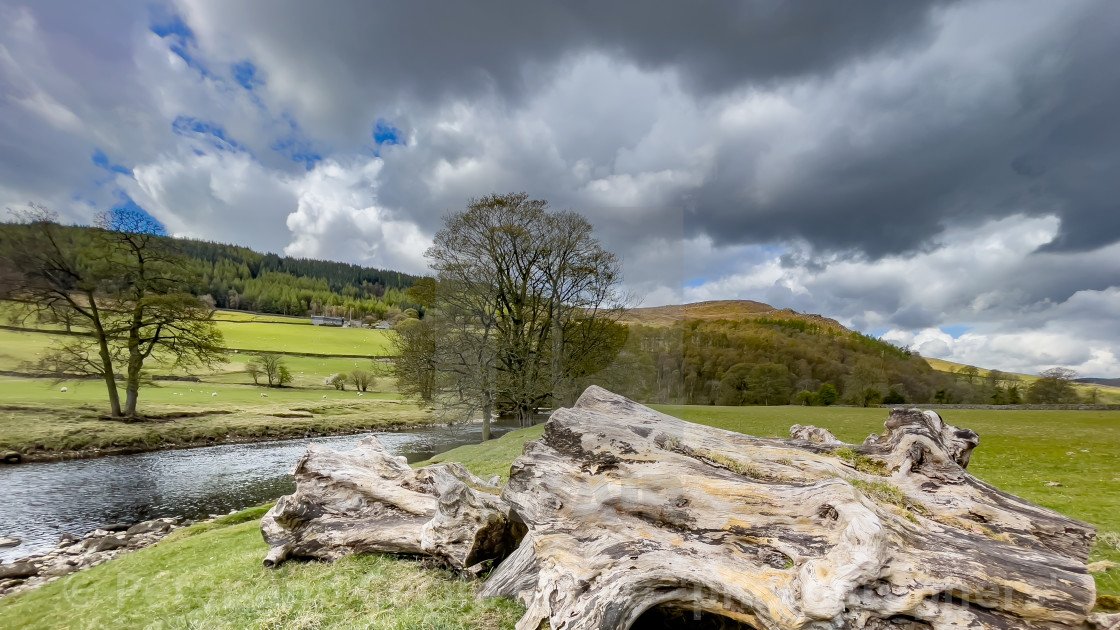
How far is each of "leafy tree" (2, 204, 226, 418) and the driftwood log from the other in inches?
1279

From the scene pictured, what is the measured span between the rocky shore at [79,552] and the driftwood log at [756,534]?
34.6 feet

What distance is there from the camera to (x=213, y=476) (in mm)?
20188

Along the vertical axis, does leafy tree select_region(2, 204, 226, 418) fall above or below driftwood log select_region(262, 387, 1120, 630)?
above

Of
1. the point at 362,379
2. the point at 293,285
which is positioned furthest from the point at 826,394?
the point at 293,285

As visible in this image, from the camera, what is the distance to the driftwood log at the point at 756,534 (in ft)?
9.73

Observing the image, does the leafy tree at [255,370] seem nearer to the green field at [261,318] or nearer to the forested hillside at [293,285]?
the forested hillside at [293,285]

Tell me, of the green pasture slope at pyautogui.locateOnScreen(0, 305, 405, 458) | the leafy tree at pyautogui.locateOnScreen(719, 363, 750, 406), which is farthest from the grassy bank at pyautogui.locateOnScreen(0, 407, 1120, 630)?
the leafy tree at pyautogui.locateOnScreen(719, 363, 750, 406)

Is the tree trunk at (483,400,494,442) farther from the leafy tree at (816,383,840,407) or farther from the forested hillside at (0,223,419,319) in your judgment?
the forested hillside at (0,223,419,319)

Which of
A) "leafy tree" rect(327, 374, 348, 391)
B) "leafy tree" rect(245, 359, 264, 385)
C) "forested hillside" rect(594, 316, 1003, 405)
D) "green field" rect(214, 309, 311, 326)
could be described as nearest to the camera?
Result: "leafy tree" rect(245, 359, 264, 385)

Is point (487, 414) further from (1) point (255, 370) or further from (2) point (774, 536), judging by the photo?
(1) point (255, 370)

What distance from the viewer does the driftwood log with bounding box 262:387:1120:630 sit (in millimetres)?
2965

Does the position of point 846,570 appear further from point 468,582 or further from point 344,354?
point 344,354

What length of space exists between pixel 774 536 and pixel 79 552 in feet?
57.4

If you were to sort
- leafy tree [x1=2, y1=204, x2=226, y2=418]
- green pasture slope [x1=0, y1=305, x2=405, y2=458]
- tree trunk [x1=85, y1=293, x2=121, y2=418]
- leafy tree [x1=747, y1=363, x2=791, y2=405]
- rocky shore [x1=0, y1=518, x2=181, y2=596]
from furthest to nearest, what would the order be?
leafy tree [x1=747, y1=363, x2=791, y2=405], tree trunk [x1=85, y1=293, x2=121, y2=418], leafy tree [x1=2, y1=204, x2=226, y2=418], green pasture slope [x1=0, y1=305, x2=405, y2=458], rocky shore [x1=0, y1=518, x2=181, y2=596]
